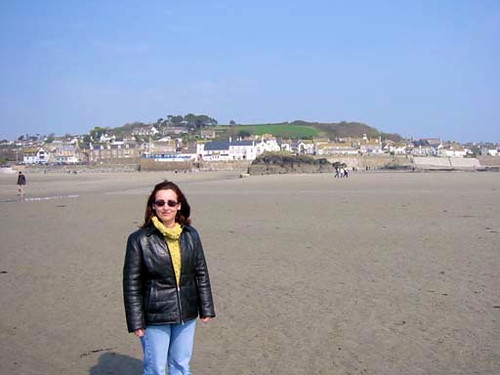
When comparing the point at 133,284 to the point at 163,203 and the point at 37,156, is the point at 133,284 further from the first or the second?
the point at 37,156

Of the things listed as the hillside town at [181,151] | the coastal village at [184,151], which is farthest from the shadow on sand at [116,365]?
the hillside town at [181,151]

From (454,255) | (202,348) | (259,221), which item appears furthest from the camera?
(259,221)

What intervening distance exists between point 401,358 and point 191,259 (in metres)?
2.30

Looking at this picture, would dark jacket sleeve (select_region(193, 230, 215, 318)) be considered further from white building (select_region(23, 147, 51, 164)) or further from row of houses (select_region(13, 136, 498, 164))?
white building (select_region(23, 147, 51, 164))

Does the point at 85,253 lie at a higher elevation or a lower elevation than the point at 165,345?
lower

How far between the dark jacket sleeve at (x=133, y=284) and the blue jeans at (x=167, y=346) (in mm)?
103

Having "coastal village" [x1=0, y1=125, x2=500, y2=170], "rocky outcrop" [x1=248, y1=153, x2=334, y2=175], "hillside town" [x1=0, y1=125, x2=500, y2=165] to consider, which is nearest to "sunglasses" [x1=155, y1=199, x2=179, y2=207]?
"rocky outcrop" [x1=248, y1=153, x2=334, y2=175]

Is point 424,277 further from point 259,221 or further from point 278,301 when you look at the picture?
point 259,221

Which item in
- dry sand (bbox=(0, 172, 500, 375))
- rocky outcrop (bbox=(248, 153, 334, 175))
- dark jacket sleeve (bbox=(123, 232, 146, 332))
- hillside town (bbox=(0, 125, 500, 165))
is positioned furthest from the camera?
hillside town (bbox=(0, 125, 500, 165))

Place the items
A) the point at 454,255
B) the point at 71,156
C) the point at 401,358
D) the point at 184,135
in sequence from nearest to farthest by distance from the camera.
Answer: the point at 401,358 < the point at 454,255 < the point at 71,156 < the point at 184,135

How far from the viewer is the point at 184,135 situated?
190 meters

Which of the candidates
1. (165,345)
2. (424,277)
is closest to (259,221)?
(424,277)

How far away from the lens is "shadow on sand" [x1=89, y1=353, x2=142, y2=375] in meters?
4.55

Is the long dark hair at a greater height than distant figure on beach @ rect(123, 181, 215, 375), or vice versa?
the long dark hair
